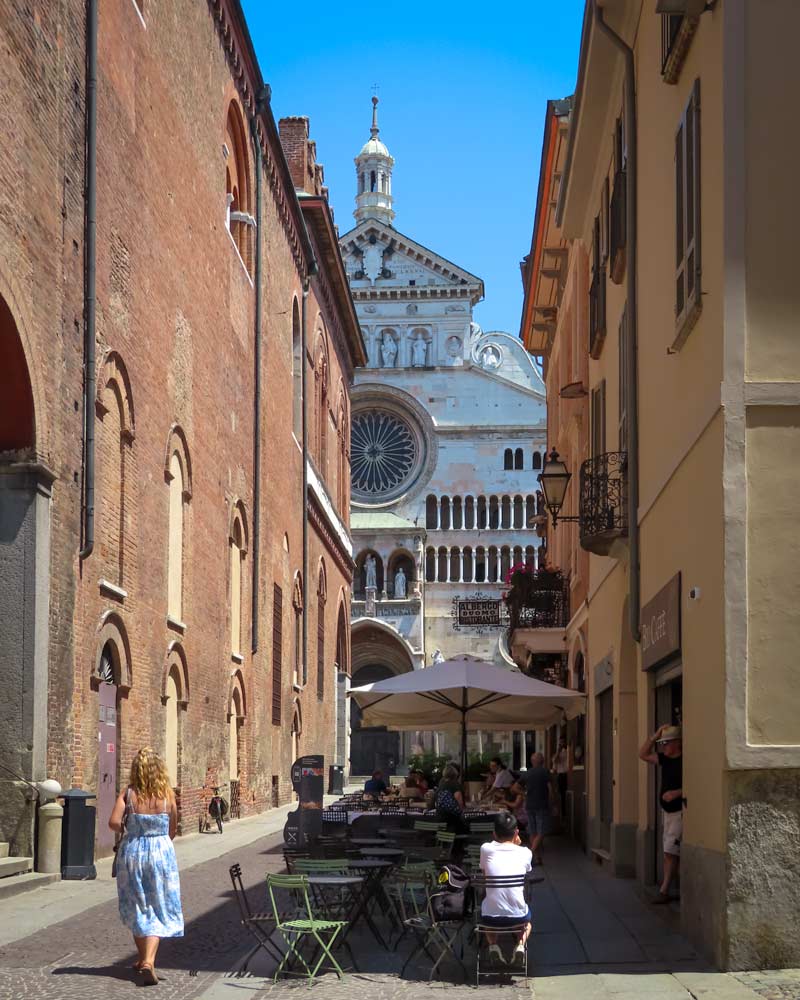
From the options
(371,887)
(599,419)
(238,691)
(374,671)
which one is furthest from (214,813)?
(374,671)

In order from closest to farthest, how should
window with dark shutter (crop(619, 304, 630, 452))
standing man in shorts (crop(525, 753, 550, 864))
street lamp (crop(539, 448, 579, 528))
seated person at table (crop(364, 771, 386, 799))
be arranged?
1. window with dark shutter (crop(619, 304, 630, 452))
2. street lamp (crop(539, 448, 579, 528))
3. standing man in shorts (crop(525, 753, 550, 864))
4. seated person at table (crop(364, 771, 386, 799))

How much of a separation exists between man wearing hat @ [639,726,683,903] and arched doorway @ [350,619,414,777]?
49.2 m

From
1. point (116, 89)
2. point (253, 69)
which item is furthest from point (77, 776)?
point (253, 69)

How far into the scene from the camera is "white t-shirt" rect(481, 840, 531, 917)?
9.93 metres

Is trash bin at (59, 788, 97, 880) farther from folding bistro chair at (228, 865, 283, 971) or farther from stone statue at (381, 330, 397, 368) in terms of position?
stone statue at (381, 330, 397, 368)

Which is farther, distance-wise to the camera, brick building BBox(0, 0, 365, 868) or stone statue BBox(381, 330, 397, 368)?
stone statue BBox(381, 330, 397, 368)

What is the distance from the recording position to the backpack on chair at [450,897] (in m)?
10.4

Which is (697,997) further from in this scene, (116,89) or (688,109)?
(116,89)

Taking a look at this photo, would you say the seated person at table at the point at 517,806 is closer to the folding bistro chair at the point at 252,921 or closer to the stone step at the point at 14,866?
the stone step at the point at 14,866

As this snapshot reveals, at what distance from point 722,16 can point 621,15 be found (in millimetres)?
5577

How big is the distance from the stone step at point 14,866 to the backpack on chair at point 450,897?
5739mm

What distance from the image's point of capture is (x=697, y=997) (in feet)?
29.2

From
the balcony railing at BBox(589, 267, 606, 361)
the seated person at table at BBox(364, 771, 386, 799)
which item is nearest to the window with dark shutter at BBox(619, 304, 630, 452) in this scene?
A: the balcony railing at BBox(589, 267, 606, 361)

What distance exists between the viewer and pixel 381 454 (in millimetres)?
67125
